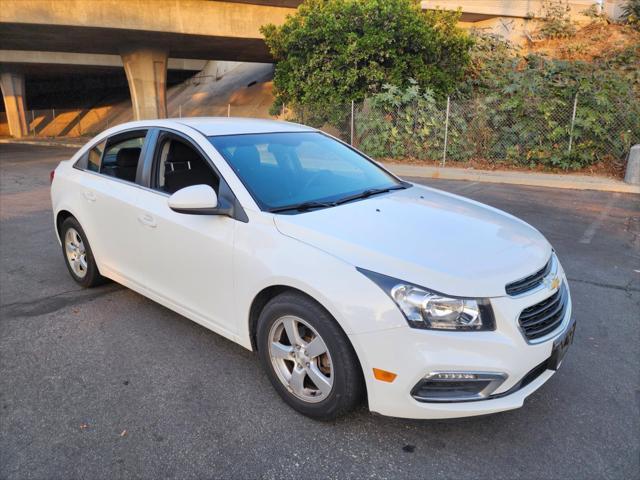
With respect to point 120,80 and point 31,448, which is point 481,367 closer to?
point 31,448

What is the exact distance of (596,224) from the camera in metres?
7.82

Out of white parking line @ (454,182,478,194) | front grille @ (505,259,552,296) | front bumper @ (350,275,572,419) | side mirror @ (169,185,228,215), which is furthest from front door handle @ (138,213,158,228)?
white parking line @ (454,182,478,194)

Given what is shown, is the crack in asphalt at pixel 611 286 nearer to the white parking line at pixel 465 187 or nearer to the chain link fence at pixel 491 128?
the white parking line at pixel 465 187

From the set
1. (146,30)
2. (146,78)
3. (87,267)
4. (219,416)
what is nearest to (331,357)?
(219,416)

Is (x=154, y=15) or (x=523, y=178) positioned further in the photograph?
(x=154, y=15)

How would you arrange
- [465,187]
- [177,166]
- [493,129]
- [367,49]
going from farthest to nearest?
[367,49], [493,129], [465,187], [177,166]

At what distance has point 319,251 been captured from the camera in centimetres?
276

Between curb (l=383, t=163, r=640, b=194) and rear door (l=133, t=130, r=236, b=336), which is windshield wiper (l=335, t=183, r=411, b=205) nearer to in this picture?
rear door (l=133, t=130, r=236, b=336)

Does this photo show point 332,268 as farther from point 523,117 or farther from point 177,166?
point 523,117

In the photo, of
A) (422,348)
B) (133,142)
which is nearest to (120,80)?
(133,142)

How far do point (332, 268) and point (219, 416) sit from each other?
3.74 ft

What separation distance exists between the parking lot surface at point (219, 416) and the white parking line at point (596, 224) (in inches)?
85.7

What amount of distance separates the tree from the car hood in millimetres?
12321

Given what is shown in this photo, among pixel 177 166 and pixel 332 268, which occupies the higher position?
pixel 177 166
